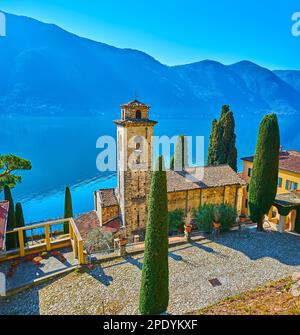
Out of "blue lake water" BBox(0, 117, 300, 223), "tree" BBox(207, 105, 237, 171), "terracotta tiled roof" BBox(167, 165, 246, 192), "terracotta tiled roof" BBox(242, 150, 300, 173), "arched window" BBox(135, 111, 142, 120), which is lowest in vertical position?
"blue lake water" BBox(0, 117, 300, 223)

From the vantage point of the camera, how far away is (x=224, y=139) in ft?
116

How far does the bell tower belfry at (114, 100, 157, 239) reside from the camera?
78.5 feet

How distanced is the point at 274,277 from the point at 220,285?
309 centimetres

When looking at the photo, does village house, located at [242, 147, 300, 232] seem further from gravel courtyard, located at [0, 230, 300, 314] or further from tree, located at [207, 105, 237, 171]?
gravel courtyard, located at [0, 230, 300, 314]

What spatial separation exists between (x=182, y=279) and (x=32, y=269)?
8594mm

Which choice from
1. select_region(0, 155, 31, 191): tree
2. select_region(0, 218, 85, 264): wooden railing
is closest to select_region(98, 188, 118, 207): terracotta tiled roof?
select_region(0, 218, 85, 264): wooden railing

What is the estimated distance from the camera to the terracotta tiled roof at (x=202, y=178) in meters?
25.9

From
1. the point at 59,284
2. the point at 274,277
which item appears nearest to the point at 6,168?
the point at 59,284

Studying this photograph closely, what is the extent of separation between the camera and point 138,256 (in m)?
16.7

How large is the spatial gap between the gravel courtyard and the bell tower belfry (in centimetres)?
838

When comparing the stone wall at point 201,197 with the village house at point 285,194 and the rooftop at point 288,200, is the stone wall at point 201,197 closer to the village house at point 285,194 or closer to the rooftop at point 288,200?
the village house at point 285,194

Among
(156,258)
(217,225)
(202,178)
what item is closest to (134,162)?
(202,178)

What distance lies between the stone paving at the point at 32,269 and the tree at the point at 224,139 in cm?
2453
